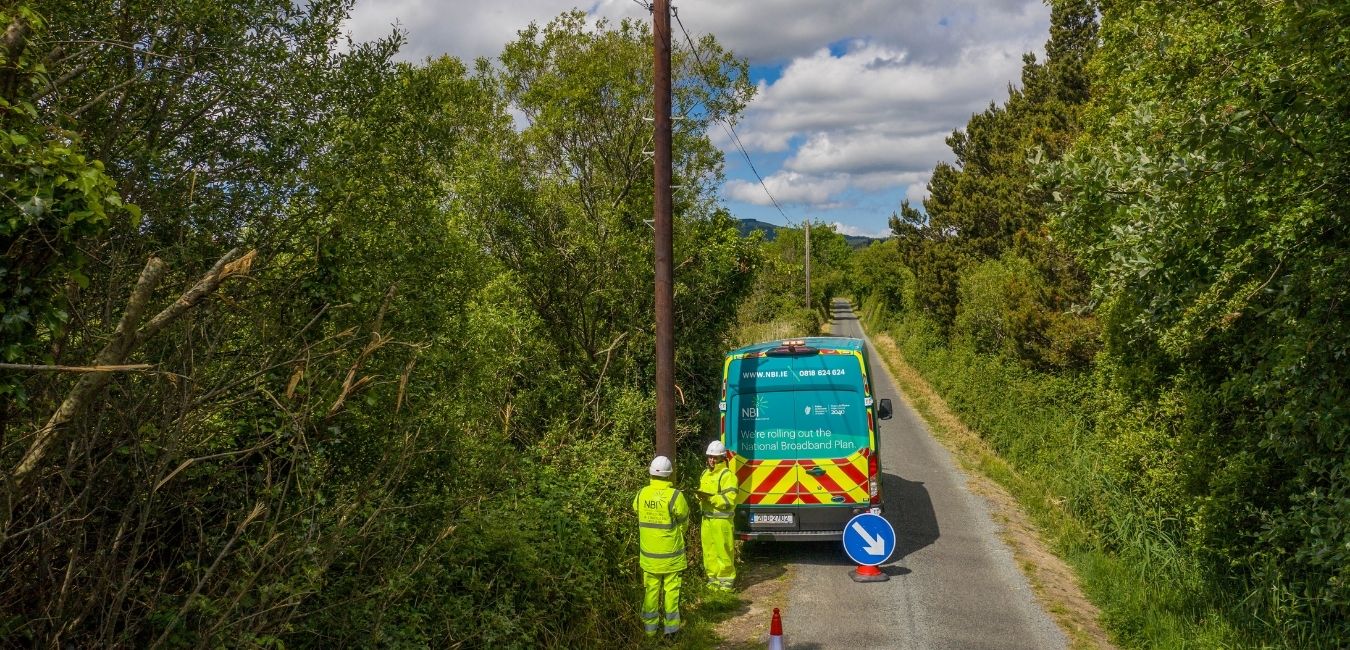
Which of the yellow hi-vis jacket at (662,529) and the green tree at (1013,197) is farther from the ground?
the green tree at (1013,197)

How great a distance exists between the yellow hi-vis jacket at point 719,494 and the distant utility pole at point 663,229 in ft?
2.29

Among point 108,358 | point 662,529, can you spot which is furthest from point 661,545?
point 108,358

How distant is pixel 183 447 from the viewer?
166 inches

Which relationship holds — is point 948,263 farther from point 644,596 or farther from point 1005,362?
point 644,596

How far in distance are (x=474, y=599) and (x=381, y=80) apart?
4.48 meters

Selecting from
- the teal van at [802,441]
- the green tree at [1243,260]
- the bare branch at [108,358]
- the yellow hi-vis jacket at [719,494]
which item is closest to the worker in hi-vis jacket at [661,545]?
the yellow hi-vis jacket at [719,494]

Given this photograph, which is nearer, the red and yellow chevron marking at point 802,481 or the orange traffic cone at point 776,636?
the orange traffic cone at point 776,636

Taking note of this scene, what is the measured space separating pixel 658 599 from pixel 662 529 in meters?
0.74

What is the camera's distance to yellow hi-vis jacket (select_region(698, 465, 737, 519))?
374 inches

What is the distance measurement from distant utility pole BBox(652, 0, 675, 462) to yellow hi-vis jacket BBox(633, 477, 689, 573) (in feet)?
6.59

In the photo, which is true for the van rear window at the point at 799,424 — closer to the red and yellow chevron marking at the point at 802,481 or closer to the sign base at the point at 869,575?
the red and yellow chevron marking at the point at 802,481

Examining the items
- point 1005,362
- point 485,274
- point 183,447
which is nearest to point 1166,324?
point 485,274

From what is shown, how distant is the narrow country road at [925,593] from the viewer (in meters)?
8.10

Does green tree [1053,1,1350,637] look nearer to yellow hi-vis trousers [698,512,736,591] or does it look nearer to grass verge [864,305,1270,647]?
grass verge [864,305,1270,647]
